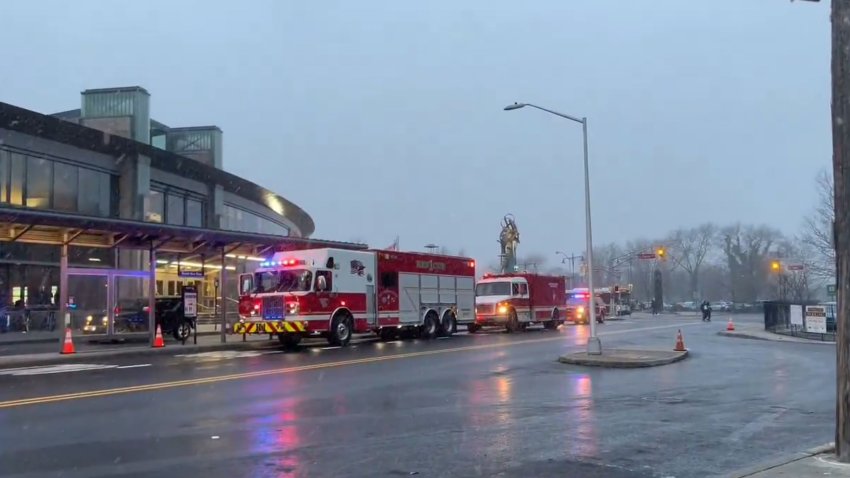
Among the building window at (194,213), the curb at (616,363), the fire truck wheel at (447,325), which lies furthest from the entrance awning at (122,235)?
the curb at (616,363)

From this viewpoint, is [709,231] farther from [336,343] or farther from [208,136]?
[336,343]

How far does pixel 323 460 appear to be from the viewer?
7.61 m

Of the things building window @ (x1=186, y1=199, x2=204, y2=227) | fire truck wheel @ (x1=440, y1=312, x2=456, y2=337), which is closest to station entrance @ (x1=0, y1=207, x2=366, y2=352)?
fire truck wheel @ (x1=440, y1=312, x2=456, y2=337)

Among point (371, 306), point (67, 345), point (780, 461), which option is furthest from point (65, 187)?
point (780, 461)

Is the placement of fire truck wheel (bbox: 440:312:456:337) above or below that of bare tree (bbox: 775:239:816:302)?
below

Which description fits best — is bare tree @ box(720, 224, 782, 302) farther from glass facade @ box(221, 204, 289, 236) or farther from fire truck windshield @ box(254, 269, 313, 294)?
fire truck windshield @ box(254, 269, 313, 294)

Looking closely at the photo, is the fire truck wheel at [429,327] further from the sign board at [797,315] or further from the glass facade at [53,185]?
the sign board at [797,315]

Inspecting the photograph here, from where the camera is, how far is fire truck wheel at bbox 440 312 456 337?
1202 inches

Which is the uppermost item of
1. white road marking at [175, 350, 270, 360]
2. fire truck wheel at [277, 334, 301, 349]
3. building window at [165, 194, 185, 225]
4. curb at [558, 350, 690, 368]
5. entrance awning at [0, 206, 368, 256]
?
building window at [165, 194, 185, 225]

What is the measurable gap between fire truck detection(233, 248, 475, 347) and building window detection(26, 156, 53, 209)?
1136cm

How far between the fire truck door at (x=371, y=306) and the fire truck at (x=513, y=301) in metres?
8.30

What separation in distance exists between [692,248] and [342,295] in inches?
4418

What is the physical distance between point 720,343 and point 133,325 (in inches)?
840

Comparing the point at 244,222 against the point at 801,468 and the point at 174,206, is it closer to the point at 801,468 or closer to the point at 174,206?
the point at 174,206
